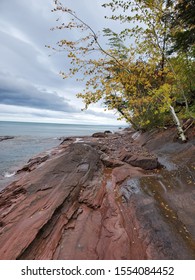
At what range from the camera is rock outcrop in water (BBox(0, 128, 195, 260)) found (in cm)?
395

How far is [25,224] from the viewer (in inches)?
189

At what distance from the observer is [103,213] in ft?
17.9

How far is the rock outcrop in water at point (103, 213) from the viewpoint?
3945mm

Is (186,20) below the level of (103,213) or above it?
above

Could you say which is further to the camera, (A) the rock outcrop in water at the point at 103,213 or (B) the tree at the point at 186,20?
(B) the tree at the point at 186,20

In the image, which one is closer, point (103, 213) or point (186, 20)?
point (103, 213)

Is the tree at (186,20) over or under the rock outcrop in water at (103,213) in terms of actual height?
over

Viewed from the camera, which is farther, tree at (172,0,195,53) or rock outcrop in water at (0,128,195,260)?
tree at (172,0,195,53)

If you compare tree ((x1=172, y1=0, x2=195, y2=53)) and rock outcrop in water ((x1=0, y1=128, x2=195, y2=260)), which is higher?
tree ((x1=172, y1=0, x2=195, y2=53))

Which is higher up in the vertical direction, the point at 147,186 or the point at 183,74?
the point at 183,74

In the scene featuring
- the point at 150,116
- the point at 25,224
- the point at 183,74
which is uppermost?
the point at 183,74
